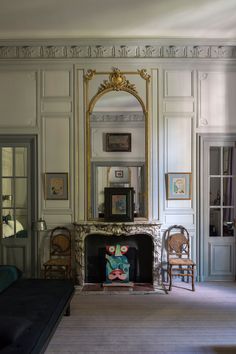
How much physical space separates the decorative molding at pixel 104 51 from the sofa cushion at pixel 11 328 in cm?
391

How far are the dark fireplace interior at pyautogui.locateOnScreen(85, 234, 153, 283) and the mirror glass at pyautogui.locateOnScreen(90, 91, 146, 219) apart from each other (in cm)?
37

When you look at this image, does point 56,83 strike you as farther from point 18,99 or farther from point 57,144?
point 57,144

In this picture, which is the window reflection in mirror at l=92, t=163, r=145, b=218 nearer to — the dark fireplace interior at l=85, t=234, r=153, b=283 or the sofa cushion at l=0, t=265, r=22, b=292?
the dark fireplace interior at l=85, t=234, r=153, b=283

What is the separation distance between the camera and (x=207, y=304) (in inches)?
155

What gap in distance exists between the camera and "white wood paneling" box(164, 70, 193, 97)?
485 cm

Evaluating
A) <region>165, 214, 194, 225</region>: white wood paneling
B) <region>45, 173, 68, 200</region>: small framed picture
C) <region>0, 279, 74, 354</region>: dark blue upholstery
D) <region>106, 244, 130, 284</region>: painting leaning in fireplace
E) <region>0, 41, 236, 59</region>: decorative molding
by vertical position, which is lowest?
<region>106, 244, 130, 284</region>: painting leaning in fireplace

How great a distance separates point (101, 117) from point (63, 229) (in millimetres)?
1885

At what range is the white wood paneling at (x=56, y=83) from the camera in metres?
4.83

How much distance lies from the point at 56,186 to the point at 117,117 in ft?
4.81

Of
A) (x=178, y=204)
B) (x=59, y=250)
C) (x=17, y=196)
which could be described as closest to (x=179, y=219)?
(x=178, y=204)

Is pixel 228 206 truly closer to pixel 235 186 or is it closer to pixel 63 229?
pixel 235 186

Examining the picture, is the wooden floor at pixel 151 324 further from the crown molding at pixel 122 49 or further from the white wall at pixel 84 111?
the crown molding at pixel 122 49

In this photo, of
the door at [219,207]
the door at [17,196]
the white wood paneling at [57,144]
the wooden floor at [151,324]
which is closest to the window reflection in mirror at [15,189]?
the door at [17,196]

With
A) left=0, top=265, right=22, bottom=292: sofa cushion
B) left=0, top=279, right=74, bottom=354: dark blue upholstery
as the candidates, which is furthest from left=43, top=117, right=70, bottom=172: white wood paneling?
left=0, top=279, right=74, bottom=354: dark blue upholstery
